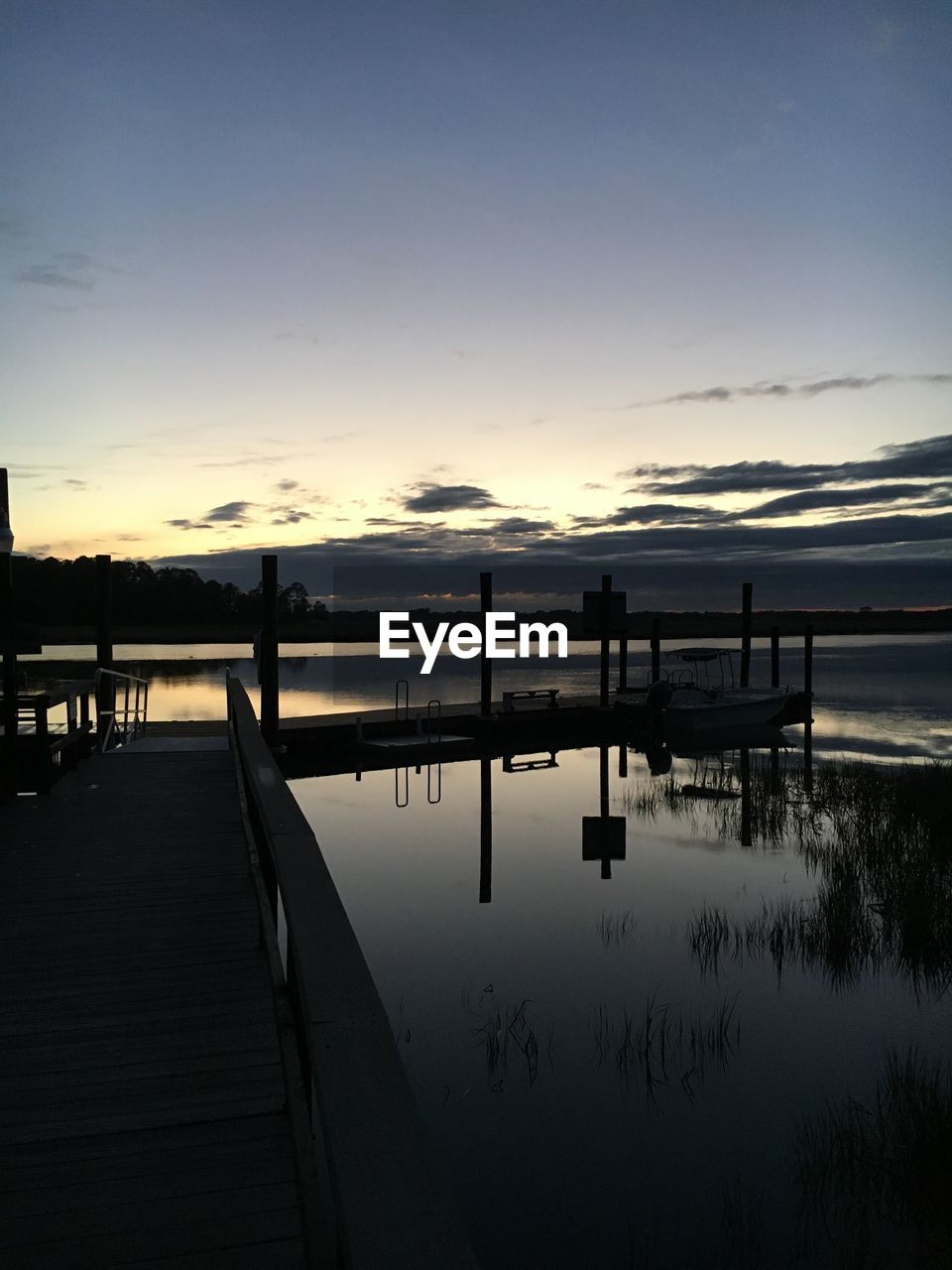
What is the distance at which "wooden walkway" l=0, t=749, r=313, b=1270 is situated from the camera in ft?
10.6

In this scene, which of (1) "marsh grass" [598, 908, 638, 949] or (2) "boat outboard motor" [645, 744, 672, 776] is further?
(2) "boat outboard motor" [645, 744, 672, 776]

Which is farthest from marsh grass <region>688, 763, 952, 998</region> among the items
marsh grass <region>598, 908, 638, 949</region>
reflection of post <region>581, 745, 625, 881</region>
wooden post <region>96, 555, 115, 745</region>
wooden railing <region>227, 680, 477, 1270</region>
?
wooden post <region>96, 555, 115, 745</region>

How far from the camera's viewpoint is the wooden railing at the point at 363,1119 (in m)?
1.61

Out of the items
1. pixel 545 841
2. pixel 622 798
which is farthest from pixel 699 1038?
pixel 622 798

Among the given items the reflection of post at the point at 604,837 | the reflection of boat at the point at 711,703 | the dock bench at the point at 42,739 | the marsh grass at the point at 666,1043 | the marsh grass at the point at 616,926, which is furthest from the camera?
the reflection of boat at the point at 711,703

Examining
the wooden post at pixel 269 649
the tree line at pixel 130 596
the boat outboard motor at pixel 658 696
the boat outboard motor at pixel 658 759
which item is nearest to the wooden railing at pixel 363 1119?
the wooden post at pixel 269 649

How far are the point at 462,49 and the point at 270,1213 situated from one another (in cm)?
1510

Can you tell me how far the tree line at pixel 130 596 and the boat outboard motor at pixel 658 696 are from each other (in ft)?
199

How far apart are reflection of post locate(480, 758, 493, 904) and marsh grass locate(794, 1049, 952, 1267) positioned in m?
6.73

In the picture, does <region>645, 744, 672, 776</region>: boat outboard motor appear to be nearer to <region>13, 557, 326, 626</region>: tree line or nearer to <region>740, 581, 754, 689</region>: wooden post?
<region>740, 581, 754, 689</region>: wooden post

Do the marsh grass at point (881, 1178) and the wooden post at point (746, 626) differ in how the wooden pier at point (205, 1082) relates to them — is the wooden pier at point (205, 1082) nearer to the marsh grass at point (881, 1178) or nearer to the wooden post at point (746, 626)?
the marsh grass at point (881, 1178)

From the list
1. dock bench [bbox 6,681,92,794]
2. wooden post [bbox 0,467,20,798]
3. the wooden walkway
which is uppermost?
wooden post [bbox 0,467,20,798]

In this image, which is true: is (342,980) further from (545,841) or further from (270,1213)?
(545,841)

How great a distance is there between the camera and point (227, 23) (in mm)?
14461
